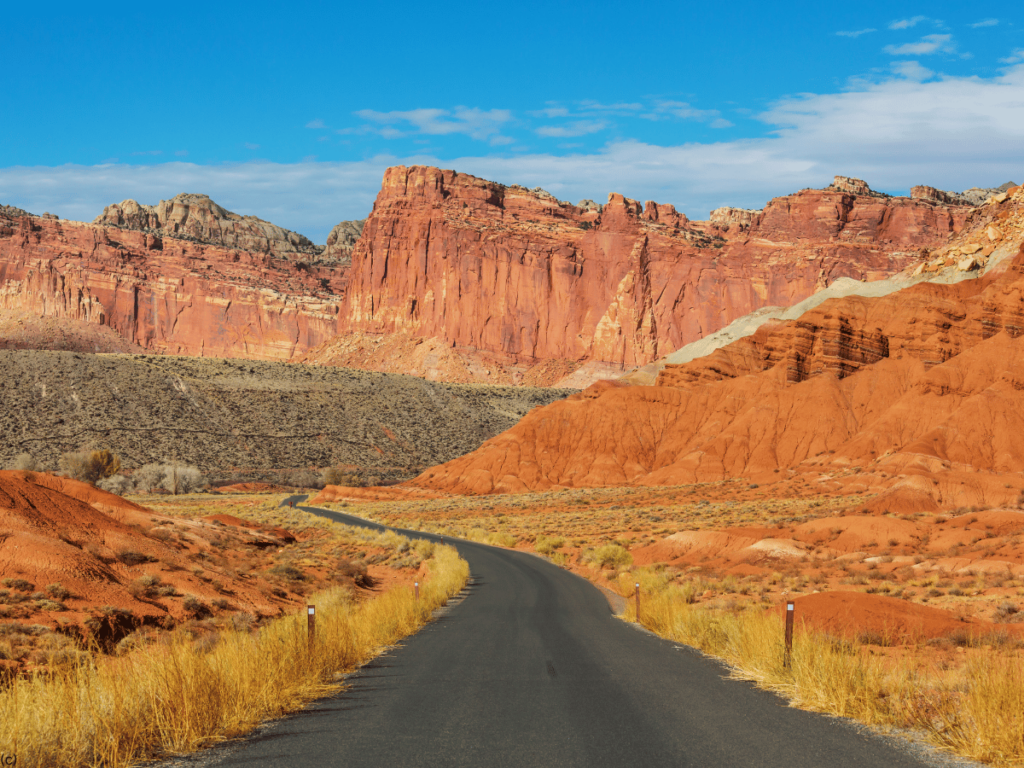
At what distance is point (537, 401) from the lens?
13200cm

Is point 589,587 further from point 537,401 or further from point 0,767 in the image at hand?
point 537,401

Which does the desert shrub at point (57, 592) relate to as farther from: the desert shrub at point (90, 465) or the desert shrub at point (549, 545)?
the desert shrub at point (90, 465)

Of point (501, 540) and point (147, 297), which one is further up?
point (147, 297)

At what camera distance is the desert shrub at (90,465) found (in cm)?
7631

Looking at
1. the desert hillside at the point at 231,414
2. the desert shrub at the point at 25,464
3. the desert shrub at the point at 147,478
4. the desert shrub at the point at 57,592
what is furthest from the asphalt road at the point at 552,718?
the desert hillside at the point at 231,414

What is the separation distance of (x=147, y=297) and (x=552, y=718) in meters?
194

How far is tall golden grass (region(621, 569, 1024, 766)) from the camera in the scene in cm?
846

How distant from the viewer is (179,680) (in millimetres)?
9445

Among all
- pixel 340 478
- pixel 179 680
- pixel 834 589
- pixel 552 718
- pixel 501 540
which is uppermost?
pixel 179 680

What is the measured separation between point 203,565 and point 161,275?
179972 millimetres

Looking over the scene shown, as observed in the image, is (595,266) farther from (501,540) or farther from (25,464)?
(501,540)

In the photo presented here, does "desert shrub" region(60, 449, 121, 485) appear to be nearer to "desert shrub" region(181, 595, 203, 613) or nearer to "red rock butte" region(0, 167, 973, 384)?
"desert shrub" region(181, 595, 203, 613)

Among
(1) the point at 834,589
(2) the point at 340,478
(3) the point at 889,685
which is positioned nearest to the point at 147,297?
(2) the point at 340,478

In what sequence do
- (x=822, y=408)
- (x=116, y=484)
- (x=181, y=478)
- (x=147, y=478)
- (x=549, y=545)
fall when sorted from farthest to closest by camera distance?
(x=181, y=478), (x=147, y=478), (x=116, y=484), (x=822, y=408), (x=549, y=545)
